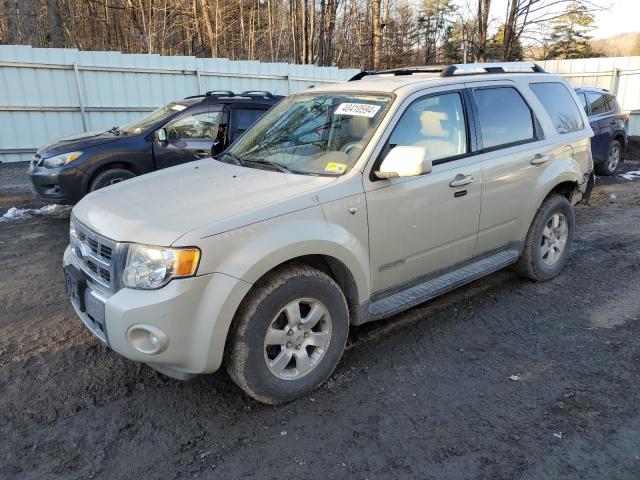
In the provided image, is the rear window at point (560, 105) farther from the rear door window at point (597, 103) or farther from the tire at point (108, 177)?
the rear door window at point (597, 103)

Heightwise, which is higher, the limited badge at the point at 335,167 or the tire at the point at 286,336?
the limited badge at the point at 335,167

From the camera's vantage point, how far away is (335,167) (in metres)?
3.30

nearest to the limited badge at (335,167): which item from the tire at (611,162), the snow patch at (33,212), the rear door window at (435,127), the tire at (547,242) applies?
the rear door window at (435,127)

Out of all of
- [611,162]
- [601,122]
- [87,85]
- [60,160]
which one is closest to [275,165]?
[60,160]

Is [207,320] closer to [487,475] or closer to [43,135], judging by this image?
[487,475]

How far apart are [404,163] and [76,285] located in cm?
214

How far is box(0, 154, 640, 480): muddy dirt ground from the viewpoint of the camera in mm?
2562

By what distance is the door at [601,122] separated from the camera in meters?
9.95

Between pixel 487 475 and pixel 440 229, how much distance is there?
1.76m

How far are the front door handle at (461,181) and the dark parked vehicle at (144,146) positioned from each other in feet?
13.8

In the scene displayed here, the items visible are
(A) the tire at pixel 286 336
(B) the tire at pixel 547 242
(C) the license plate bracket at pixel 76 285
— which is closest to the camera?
(A) the tire at pixel 286 336

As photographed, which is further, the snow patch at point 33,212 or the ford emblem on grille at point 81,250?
the snow patch at point 33,212

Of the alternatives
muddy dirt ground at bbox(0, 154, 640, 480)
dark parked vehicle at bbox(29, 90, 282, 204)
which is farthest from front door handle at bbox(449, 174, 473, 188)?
dark parked vehicle at bbox(29, 90, 282, 204)

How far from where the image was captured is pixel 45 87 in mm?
11578
